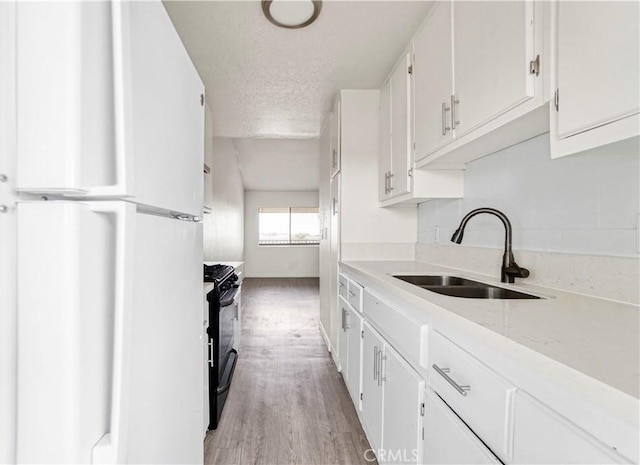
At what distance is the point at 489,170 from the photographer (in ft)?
5.97

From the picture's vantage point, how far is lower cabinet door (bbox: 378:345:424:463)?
117 cm

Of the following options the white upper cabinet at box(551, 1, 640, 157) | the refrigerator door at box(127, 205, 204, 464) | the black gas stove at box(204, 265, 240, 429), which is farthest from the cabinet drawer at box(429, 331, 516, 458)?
the black gas stove at box(204, 265, 240, 429)

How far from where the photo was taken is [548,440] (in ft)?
2.02

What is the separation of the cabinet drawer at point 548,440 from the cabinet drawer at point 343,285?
176 cm

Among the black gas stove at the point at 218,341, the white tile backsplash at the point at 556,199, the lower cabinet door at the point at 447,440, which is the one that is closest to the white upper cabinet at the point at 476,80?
the white tile backsplash at the point at 556,199

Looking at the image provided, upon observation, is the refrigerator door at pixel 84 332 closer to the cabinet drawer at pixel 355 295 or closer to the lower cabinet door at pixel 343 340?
the cabinet drawer at pixel 355 295

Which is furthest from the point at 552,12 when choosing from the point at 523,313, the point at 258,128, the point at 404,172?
the point at 258,128

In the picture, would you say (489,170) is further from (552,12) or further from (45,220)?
(45,220)

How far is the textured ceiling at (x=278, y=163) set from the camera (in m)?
6.59

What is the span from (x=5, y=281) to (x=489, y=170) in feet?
6.25

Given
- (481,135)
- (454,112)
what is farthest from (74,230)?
(454,112)

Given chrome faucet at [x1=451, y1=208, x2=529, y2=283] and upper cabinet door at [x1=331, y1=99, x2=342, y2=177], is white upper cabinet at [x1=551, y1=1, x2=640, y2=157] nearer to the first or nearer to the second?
chrome faucet at [x1=451, y1=208, x2=529, y2=283]

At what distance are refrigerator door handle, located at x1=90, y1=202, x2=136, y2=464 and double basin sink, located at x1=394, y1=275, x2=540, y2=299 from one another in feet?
4.12

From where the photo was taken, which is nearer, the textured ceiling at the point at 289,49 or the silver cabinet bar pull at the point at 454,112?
the silver cabinet bar pull at the point at 454,112
